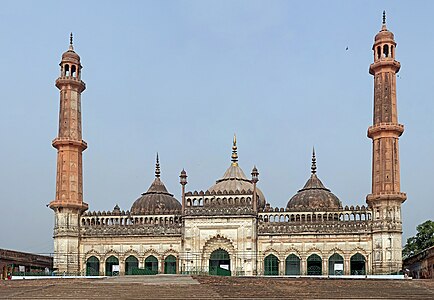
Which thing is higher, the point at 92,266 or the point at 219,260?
the point at 219,260

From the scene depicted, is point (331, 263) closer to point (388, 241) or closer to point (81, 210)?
point (388, 241)

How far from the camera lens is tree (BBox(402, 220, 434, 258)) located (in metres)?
50.5

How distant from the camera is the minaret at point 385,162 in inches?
1620

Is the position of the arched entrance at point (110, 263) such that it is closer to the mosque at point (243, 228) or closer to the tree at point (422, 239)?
the mosque at point (243, 228)

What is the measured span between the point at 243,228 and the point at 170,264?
17.0ft

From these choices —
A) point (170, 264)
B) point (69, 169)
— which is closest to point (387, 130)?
point (170, 264)

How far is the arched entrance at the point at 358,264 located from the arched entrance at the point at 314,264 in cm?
191

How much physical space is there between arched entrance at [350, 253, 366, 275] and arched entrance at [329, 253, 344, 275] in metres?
0.61

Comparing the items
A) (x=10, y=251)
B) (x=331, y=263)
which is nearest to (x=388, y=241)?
(x=331, y=263)

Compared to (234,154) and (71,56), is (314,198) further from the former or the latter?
(71,56)

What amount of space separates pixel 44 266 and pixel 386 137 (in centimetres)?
2463

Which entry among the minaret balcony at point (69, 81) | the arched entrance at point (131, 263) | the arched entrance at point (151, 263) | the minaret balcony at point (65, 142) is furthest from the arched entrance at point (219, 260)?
the minaret balcony at point (69, 81)

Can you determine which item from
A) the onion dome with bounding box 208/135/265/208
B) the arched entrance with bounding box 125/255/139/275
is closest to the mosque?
the arched entrance with bounding box 125/255/139/275

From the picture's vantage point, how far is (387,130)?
42562mm
